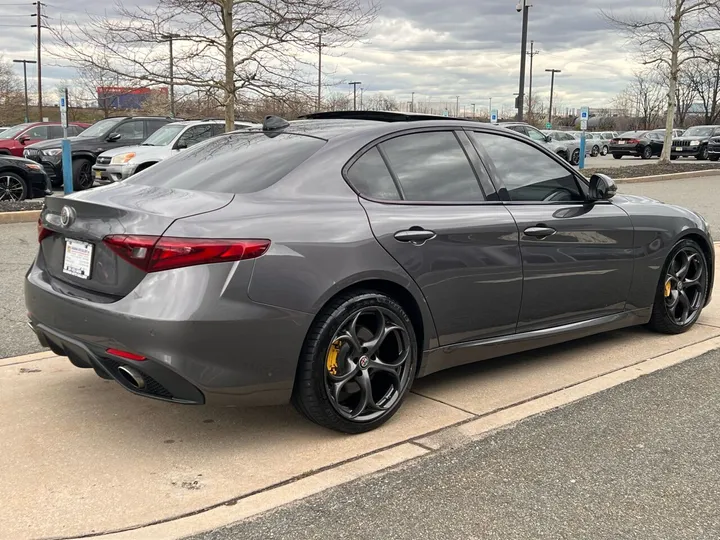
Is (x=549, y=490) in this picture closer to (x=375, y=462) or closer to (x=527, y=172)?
(x=375, y=462)

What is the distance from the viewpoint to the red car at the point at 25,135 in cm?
1842

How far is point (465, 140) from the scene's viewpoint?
161 inches

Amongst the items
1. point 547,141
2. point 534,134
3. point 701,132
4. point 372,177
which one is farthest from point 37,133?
point 701,132

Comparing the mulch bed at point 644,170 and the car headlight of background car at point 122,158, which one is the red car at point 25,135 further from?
the mulch bed at point 644,170

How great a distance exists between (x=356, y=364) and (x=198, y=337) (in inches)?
32.4

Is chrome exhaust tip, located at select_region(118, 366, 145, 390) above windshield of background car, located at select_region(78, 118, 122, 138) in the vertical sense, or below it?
below

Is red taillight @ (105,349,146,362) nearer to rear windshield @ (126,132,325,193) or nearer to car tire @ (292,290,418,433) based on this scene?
car tire @ (292,290,418,433)

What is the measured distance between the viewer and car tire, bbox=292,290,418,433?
3232mm

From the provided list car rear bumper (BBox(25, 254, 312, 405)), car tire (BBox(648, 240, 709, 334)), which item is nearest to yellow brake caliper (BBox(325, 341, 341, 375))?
car rear bumper (BBox(25, 254, 312, 405))

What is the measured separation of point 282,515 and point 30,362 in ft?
8.31

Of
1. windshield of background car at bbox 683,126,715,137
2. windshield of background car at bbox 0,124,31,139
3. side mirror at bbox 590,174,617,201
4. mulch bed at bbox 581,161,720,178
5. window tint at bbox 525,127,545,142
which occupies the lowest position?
side mirror at bbox 590,174,617,201

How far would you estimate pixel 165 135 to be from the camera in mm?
14039

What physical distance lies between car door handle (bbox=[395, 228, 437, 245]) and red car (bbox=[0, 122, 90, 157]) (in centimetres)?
1725

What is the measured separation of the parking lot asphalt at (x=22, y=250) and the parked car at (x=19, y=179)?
7.51 feet
